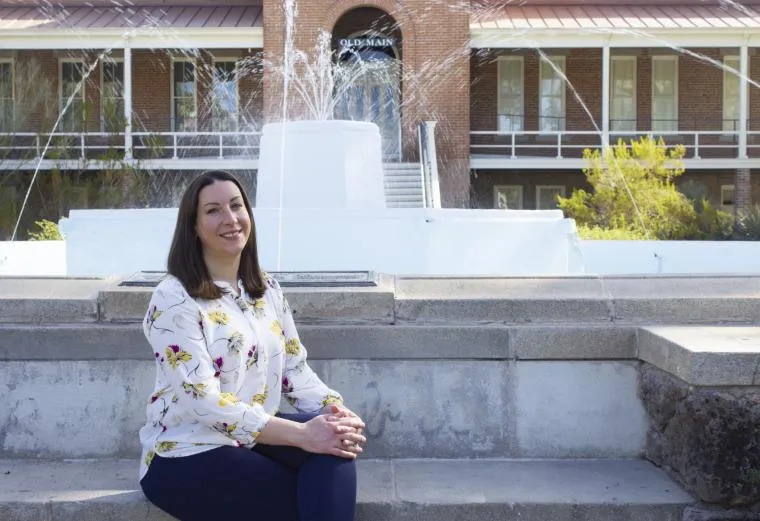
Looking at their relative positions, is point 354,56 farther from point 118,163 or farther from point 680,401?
point 680,401

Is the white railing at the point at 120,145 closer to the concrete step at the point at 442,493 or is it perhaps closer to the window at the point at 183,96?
the window at the point at 183,96

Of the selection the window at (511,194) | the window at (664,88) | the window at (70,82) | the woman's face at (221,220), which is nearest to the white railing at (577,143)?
the window at (664,88)

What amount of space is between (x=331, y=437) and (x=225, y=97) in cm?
2262

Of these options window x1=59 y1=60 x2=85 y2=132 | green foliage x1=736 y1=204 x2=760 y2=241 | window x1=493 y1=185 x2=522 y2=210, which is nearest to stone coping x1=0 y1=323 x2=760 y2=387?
green foliage x1=736 y1=204 x2=760 y2=241

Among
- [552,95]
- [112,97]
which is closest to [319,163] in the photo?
[112,97]

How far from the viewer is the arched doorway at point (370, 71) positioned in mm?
23578

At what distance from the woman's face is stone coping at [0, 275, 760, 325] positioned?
0.68m

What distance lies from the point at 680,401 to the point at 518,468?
67 centimetres

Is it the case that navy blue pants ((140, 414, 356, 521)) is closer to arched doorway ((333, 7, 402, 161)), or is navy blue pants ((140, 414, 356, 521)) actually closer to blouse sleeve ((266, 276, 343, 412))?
blouse sleeve ((266, 276, 343, 412))

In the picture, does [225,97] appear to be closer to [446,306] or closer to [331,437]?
[446,306]

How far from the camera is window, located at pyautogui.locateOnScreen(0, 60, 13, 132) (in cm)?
2233

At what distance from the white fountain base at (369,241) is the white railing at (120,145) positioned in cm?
1288

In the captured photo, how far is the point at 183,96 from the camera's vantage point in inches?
982

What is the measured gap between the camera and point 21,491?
3520mm
